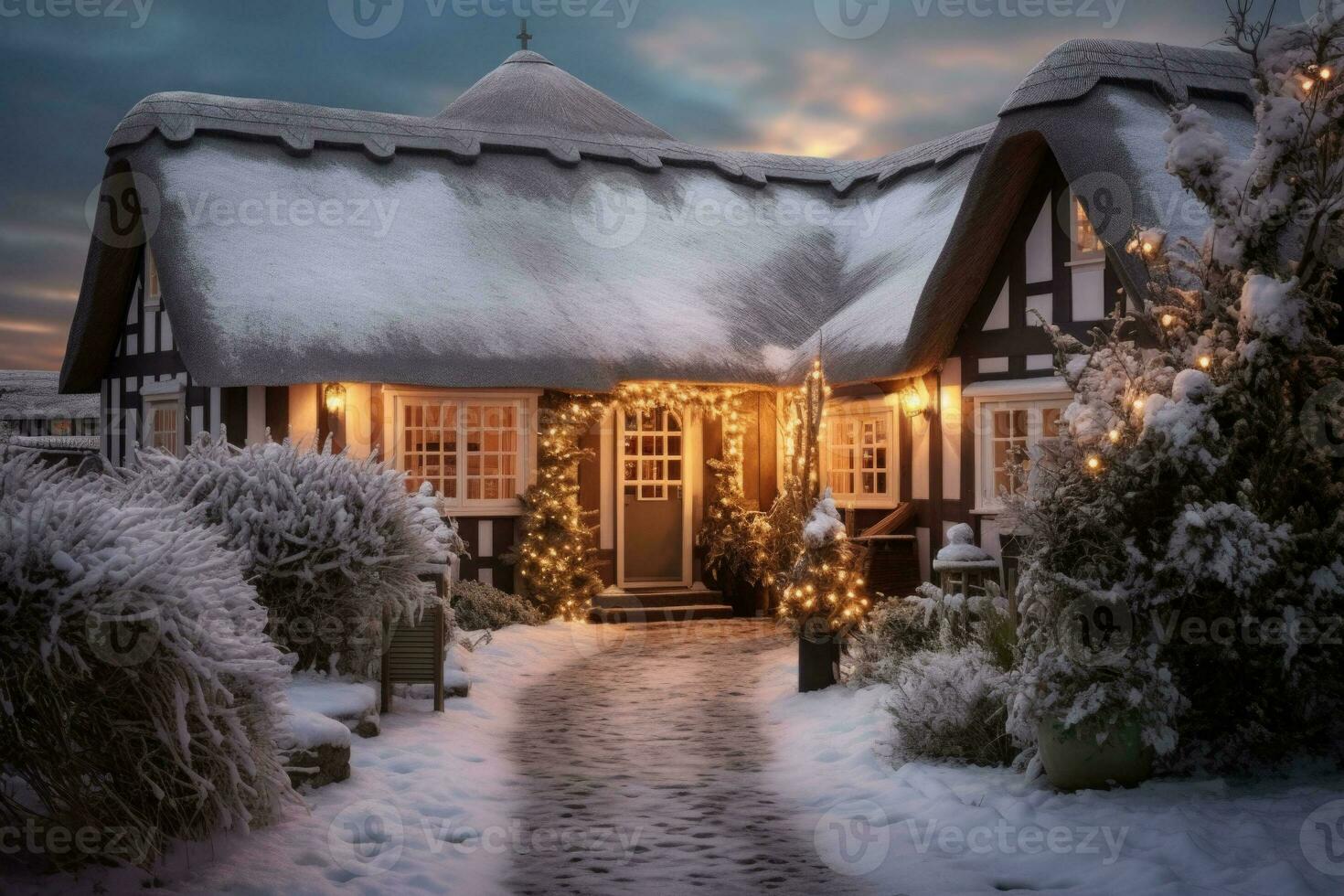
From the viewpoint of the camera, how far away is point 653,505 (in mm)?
15648

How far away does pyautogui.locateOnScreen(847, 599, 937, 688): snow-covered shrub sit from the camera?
9148mm

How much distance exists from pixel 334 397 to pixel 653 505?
4184 millimetres

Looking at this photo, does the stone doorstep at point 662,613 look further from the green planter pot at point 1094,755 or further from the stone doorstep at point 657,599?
the green planter pot at point 1094,755

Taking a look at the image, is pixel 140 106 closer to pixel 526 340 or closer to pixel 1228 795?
pixel 526 340

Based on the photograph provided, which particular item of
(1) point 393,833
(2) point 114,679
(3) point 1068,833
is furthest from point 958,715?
(2) point 114,679

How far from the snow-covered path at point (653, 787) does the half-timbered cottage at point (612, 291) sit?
3581mm

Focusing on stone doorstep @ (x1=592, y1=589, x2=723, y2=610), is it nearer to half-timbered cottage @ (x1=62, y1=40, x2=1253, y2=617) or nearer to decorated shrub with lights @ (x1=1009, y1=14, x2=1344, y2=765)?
half-timbered cottage @ (x1=62, y1=40, x2=1253, y2=617)

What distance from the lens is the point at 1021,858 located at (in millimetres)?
5461

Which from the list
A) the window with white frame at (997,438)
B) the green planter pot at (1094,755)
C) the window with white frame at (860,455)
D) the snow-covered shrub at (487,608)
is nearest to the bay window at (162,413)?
the snow-covered shrub at (487,608)

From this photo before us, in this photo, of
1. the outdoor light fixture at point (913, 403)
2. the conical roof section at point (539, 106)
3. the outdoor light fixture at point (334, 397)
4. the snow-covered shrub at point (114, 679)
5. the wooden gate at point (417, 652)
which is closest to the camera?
the snow-covered shrub at point (114, 679)

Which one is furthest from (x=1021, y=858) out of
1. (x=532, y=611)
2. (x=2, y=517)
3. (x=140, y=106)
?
(x=140, y=106)

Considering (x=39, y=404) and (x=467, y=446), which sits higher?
(x=39, y=404)

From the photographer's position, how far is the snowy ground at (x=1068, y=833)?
5.00 metres

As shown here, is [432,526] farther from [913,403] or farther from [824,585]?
[913,403]
